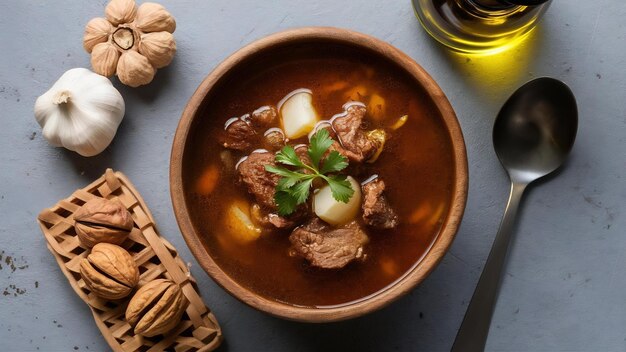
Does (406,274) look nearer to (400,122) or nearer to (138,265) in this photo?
(400,122)

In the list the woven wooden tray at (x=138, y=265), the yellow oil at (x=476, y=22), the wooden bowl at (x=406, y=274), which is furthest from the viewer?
the woven wooden tray at (x=138, y=265)

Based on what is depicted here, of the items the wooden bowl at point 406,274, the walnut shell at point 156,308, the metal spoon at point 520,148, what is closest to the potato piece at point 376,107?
the wooden bowl at point 406,274

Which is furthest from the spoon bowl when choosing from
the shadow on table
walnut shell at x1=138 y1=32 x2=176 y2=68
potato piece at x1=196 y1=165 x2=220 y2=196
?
walnut shell at x1=138 y1=32 x2=176 y2=68

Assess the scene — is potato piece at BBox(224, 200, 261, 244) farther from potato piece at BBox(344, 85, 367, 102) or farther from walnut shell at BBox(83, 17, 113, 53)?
walnut shell at BBox(83, 17, 113, 53)

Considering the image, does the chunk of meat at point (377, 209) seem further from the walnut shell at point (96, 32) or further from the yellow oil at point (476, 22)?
the walnut shell at point (96, 32)

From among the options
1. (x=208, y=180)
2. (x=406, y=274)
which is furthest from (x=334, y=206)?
(x=208, y=180)

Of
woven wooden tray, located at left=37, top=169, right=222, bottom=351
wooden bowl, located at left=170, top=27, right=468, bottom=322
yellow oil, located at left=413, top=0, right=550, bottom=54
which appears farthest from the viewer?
woven wooden tray, located at left=37, top=169, right=222, bottom=351
